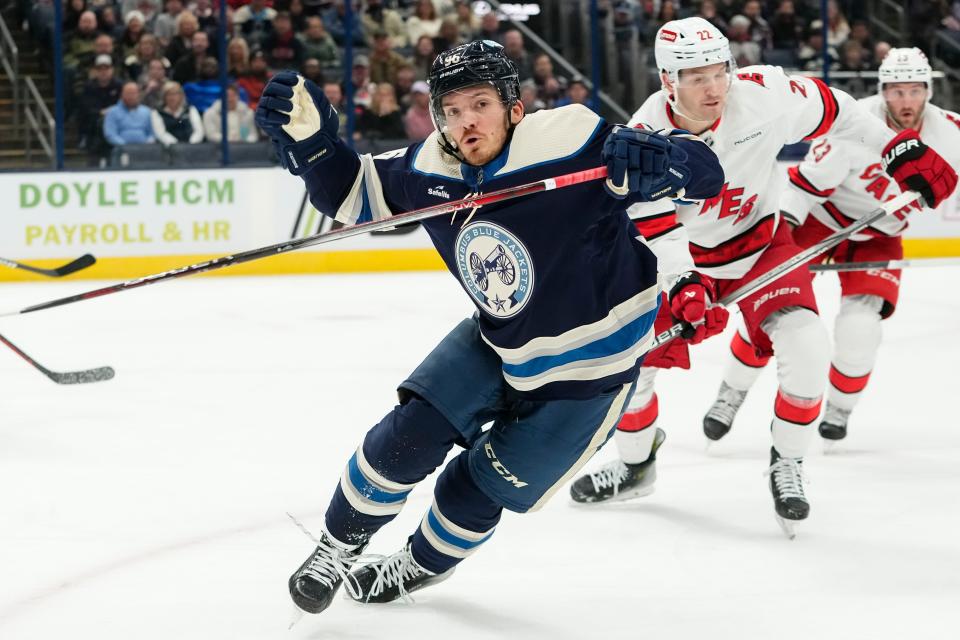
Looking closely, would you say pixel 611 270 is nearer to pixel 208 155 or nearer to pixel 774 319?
pixel 774 319

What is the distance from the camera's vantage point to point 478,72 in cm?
200

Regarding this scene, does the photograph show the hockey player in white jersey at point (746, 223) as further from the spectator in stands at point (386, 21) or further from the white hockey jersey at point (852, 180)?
the spectator in stands at point (386, 21)

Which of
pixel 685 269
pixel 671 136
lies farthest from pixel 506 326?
pixel 685 269

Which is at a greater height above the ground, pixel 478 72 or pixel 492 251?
pixel 478 72

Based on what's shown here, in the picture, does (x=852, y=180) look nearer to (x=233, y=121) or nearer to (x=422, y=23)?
(x=233, y=121)

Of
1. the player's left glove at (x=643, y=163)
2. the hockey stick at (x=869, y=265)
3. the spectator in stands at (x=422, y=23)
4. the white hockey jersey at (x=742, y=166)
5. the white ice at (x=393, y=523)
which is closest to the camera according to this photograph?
the player's left glove at (x=643, y=163)

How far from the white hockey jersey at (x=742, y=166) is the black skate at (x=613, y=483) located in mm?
508

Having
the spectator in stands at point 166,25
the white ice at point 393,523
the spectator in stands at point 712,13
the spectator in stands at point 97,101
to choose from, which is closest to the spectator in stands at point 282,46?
the spectator in stands at point 166,25

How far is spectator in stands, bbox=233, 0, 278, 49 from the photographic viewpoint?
787 centimetres

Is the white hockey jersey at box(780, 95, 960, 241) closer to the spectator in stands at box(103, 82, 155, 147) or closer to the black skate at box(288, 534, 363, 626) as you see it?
the black skate at box(288, 534, 363, 626)

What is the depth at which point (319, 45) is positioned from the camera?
7.97m

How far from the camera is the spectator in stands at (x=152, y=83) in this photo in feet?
24.6

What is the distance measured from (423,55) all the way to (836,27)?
106 inches

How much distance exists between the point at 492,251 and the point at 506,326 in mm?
136
